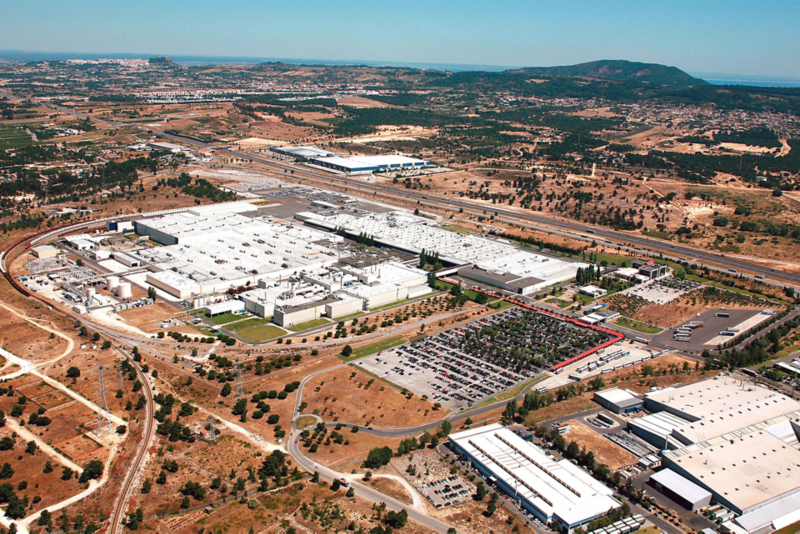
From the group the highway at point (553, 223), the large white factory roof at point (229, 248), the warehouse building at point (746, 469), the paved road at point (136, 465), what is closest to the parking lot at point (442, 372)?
the warehouse building at point (746, 469)

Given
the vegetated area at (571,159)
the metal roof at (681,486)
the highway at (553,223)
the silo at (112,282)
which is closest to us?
the metal roof at (681,486)

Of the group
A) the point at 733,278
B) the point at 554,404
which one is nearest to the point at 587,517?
the point at 554,404

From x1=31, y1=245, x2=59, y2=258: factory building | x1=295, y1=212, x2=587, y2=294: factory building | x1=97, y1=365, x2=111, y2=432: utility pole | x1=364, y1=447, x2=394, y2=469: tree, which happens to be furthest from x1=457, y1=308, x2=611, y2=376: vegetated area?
x1=31, y1=245, x2=59, y2=258: factory building

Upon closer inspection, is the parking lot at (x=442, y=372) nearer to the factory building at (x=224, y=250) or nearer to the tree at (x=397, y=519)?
the tree at (x=397, y=519)

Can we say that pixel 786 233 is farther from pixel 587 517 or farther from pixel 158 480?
pixel 158 480

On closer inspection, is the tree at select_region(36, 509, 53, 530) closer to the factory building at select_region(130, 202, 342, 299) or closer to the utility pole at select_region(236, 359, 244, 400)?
the utility pole at select_region(236, 359, 244, 400)
